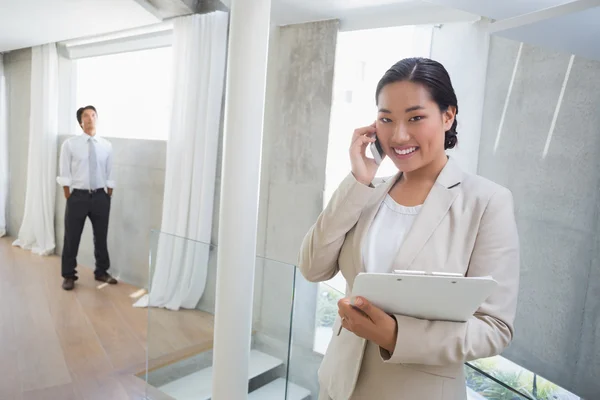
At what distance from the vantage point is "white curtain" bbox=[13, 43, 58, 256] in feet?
19.4

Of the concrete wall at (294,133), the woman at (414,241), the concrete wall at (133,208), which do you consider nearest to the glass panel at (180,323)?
the concrete wall at (294,133)

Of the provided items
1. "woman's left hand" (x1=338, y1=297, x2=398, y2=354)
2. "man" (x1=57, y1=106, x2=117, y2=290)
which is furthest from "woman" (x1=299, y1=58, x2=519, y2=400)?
"man" (x1=57, y1=106, x2=117, y2=290)

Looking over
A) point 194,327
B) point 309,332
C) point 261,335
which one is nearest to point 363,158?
point 309,332

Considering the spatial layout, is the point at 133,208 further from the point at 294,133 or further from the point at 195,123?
the point at 294,133

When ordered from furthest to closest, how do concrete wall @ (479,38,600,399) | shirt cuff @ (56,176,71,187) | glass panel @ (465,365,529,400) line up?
shirt cuff @ (56,176,71,187), concrete wall @ (479,38,600,399), glass panel @ (465,365,529,400)

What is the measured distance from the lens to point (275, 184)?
3691 mm

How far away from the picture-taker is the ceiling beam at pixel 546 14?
2.86 feet

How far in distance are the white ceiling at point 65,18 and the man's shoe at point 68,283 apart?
267 centimetres

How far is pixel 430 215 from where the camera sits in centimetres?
100

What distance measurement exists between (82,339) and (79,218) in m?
1.60

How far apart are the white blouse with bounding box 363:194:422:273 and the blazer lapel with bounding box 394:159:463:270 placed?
4cm

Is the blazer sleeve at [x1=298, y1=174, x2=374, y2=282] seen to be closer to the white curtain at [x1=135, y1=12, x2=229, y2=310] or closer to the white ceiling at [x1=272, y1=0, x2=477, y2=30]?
the white ceiling at [x1=272, y1=0, x2=477, y2=30]

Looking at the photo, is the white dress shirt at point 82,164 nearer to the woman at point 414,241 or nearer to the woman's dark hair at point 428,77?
the woman at point 414,241

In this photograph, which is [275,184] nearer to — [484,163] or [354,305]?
[484,163]
